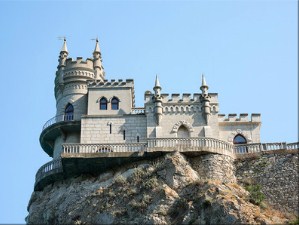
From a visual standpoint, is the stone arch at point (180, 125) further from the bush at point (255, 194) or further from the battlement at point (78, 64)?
the battlement at point (78, 64)

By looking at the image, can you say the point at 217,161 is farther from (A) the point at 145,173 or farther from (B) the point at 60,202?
(B) the point at 60,202

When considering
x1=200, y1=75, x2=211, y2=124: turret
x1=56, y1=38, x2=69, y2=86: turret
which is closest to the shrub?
x1=200, y1=75, x2=211, y2=124: turret

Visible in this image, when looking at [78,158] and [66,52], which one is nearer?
[78,158]

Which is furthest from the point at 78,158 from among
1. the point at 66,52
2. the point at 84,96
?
the point at 66,52

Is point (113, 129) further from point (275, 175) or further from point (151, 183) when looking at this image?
point (275, 175)

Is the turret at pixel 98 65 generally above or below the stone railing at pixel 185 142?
above

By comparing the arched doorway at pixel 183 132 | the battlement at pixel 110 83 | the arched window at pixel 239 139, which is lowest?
the arched window at pixel 239 139

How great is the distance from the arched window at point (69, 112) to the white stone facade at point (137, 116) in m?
0.09

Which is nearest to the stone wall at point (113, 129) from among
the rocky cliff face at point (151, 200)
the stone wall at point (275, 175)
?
the rocky cliff face at point (151, 200)

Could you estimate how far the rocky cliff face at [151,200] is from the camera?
43562 millimetres

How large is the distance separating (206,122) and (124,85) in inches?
309

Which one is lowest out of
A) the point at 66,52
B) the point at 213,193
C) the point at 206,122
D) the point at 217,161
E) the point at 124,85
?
the point at 213,193

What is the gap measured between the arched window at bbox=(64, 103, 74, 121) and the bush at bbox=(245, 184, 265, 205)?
16.2 metres

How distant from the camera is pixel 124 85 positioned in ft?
180
